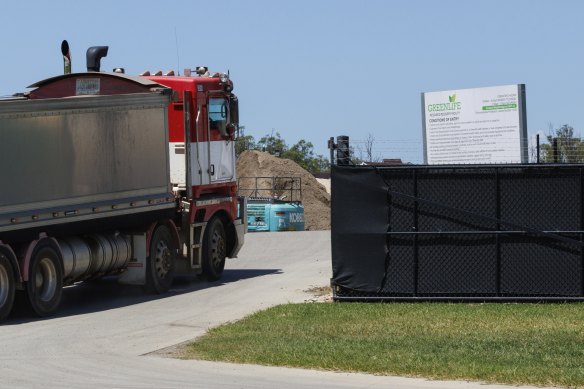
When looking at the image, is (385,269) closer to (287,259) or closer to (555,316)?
(555,316)

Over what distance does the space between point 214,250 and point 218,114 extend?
106 inches

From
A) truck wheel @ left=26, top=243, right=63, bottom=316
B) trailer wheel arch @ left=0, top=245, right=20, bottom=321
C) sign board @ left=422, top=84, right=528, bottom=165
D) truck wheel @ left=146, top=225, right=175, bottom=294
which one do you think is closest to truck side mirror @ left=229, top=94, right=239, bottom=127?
truck wheel @ left=146, top=225, right=175, bottom=294

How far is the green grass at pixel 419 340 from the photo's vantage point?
11.8m

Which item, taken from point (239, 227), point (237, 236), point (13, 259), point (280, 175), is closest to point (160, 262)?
point (237, 236)

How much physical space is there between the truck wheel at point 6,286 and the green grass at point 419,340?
335 centimetres

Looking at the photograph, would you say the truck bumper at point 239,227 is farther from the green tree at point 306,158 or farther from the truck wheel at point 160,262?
the green tree at point 306,158

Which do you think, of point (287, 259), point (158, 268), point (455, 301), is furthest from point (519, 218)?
point (287, 259)

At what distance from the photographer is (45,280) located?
1753cm

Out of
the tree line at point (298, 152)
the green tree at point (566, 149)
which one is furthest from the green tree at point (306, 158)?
the green tree at point (566, 149)

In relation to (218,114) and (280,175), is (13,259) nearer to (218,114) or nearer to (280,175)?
(218,114)

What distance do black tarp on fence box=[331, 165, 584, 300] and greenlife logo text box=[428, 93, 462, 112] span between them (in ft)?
30.7

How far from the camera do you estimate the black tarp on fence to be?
1714 centimetres

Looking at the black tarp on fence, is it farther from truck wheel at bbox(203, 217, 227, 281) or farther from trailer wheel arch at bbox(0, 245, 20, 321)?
trailer wheel arch at bbox(0, 245, 20, 321)

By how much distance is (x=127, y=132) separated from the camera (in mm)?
19500
